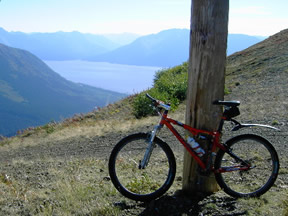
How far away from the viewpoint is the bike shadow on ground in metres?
3.54

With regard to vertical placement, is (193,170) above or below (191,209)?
above

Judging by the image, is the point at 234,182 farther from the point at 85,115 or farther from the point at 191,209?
the point at 85,115

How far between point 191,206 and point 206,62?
66.2 inches

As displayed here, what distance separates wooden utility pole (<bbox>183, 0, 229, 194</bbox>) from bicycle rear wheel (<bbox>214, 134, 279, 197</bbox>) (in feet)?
0.81

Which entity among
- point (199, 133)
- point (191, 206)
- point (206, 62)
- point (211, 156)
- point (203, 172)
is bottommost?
point (191, 206)

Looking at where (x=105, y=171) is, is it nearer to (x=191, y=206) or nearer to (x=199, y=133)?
(x=191, y=206)

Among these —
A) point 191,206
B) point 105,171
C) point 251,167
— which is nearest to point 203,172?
point 191,206

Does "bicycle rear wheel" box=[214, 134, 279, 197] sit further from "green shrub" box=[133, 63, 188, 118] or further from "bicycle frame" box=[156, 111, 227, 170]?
"green shrub" box=[133, 63, 188, 118]

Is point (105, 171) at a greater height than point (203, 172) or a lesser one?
lesser

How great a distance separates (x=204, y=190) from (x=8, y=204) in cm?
261

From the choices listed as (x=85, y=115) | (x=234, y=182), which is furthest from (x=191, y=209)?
(x=85, y=115)

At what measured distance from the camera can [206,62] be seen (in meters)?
3.54

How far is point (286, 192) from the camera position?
3.98 meters

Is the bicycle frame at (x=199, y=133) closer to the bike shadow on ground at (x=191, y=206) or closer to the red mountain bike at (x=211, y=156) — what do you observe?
the red mountain bike at (x=211, y=156)
